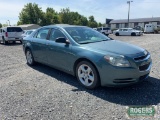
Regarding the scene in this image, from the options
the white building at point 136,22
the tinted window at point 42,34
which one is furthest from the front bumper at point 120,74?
the white building at point 136,22

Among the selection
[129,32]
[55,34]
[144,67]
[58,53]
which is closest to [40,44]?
[55,34]

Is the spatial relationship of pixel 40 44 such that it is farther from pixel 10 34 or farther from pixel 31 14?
pixel 31 14

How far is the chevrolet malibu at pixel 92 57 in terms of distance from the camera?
3.69m

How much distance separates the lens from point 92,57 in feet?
12.9

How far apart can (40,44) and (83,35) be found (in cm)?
162

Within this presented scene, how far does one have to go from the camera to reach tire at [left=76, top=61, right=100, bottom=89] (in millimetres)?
3985

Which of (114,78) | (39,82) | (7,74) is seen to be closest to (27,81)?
(39,82)

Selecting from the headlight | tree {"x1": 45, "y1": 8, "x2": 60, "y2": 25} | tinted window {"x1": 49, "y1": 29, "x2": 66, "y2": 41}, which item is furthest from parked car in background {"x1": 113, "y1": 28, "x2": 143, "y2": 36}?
tree {"x1": 45, "y1": 8, "x2": 60, "y2": 25}

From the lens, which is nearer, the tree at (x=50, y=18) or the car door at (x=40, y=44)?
the car door at (x=40, y=44)

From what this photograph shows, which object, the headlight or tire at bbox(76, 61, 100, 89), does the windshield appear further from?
the headlight

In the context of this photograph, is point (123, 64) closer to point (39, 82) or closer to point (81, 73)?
point (81, 73)

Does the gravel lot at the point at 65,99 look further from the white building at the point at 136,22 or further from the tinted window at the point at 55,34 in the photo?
the white building at the point at 136,22

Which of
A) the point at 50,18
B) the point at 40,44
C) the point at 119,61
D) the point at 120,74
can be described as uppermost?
the point at 50,18

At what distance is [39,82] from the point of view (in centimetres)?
485
